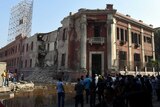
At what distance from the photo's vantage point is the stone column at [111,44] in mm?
30511

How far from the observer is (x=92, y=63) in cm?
3131

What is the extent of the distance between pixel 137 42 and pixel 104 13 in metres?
8.80

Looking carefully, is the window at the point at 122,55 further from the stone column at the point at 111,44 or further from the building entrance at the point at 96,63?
the building entrance at the point at 96,63

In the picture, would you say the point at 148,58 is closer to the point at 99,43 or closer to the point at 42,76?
the point at 99,43

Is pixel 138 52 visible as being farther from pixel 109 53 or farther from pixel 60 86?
pixel 60 86

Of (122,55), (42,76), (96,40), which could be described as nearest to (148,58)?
(122,55)

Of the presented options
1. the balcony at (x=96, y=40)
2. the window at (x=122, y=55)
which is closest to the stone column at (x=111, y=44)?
the balcony at (x=96, y=40)

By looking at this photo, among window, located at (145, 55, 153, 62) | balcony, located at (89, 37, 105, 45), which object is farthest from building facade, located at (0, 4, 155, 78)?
window, located at (145, 55, 153, 62)

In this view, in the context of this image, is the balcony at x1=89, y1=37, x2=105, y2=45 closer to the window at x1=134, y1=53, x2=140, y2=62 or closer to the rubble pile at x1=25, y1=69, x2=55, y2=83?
the window at x1=134, y1=53, x2=140, y2=62

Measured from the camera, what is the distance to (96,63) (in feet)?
104

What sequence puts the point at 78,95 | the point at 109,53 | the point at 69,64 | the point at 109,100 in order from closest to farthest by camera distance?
the point at 109,100
the point at 78,95
the point at 109,53
the point at 69,64

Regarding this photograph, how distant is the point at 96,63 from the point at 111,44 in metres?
3.16

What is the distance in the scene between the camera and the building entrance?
103 ft

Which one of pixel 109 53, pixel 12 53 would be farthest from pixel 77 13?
pixel 12 53
